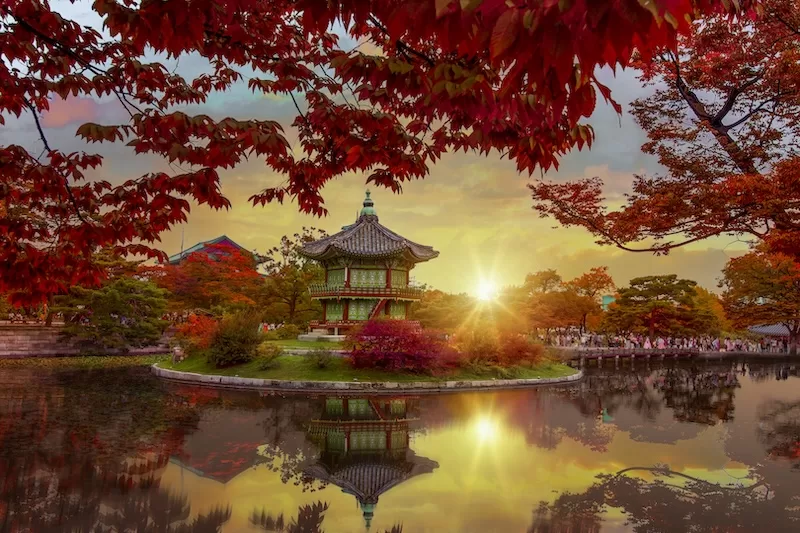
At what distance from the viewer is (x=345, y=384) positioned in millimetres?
20828

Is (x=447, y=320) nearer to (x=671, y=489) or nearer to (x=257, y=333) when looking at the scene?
(x=257, y=333)

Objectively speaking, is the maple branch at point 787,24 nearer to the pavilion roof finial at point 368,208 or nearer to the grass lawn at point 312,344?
the grass lawn at point 312,344

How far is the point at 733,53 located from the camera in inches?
380

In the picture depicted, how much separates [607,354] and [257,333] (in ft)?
95.8

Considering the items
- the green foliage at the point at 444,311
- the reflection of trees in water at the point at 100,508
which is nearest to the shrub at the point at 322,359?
the green foliage at the point at 444,311

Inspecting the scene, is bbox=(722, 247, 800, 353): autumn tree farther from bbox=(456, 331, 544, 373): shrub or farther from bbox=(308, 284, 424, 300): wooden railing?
bbox=(308, 284, 424, 300): wooden railing

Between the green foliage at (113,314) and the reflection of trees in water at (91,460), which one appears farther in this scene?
the green foliage at (113,314)

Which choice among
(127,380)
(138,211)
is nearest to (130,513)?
(138,211)

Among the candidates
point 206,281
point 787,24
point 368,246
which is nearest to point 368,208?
point 368,246

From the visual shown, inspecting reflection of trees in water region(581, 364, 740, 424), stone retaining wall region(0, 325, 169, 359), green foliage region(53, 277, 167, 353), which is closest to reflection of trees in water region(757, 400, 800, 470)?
reflection of trees in water region(581, 364, 740, 424)

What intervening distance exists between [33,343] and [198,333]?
14502mm

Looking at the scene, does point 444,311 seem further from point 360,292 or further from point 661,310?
point 661,310

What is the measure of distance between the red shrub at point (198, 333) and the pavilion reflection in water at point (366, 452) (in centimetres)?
1108

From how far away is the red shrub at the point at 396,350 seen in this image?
2262 centimetres
